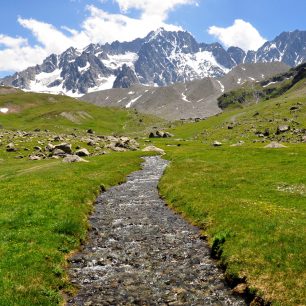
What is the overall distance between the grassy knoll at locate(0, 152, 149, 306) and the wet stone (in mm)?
1371

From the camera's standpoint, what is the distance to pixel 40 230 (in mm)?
31844

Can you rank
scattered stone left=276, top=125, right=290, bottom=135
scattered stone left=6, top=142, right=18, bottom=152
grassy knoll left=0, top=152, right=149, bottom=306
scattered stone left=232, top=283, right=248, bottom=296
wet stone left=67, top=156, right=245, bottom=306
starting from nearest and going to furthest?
grassy knoll left=0, top=152, right=149, bottom=306 → wet stone left=67, top=156, right=245, bottom=306 → scattered stone left=232, top=283, right=248, bottom=296 → scattered stone left=6, top=142, right=18, bottom=152 → scattered stone left=276, top=125, right=290, bottom=135

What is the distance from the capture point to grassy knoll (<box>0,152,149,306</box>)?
22.5 m

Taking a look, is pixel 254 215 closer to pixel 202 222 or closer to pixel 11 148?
pixel 202 222

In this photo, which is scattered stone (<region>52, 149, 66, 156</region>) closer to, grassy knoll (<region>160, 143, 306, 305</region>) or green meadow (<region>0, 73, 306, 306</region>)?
green meadow (<region>0, 73, 306, 306</region>)

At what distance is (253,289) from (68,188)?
99.3 feet

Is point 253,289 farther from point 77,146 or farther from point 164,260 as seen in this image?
point 77,146

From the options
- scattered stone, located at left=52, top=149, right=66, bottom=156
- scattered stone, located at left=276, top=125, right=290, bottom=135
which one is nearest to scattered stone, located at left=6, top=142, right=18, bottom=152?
scattered stone, located at left=52, top=149, right=66, bottom=156

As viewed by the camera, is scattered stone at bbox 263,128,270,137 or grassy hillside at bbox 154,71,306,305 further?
scattered stone at bbox 263,128,270,137

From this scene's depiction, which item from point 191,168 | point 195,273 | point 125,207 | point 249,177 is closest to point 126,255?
point 195,273

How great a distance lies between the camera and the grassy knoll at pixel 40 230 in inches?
887

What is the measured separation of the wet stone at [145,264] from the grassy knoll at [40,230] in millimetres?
1371

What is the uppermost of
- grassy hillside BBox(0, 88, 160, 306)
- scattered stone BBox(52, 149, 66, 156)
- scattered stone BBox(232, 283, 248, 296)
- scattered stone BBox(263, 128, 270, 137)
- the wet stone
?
scattered stone BBox(263, 128, 270, 137)

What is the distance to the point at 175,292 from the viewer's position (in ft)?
76.5
